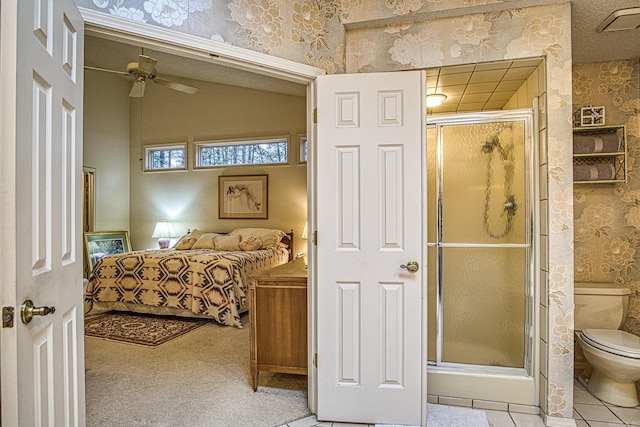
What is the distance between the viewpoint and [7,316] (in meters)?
0.96

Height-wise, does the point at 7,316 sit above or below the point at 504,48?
below

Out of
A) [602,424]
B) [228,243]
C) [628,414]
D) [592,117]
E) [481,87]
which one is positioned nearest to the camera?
[602,424]

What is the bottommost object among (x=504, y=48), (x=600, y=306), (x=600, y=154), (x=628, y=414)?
(x=628, y=414)

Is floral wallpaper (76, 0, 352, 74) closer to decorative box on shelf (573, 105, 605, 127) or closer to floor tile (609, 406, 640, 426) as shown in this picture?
decorative box on shelf (573, 105, 605, 127)

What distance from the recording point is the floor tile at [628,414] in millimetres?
2168

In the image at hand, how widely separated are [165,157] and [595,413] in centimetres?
674

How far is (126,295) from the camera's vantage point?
4.38 meters

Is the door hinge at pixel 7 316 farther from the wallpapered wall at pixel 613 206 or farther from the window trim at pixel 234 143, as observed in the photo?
the window trim at pixel 234 143

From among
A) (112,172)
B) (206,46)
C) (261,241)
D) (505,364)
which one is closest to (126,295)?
(261,241)

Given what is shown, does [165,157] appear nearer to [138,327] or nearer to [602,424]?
[138,327]

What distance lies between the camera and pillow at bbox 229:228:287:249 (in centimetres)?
543

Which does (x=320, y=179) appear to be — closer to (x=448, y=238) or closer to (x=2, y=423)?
(x=448, y=238)

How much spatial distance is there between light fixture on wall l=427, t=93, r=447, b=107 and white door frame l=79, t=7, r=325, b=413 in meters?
0.96

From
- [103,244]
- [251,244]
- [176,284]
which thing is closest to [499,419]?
[176,284]
